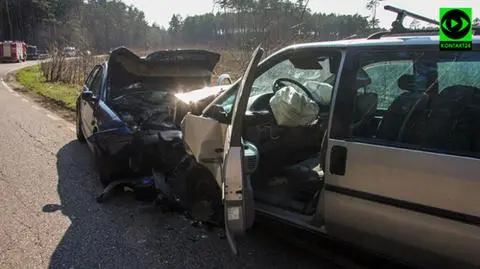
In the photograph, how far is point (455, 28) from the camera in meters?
2.76

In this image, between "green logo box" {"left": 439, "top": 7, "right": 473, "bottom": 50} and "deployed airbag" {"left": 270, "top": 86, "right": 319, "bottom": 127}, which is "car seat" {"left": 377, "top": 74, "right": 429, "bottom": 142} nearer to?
"green logo box" {"left": 439, "top": 7, "right": 473, "bottom": 50}

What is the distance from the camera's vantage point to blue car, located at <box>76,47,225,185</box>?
495 centimetres

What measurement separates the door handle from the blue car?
5.65 feet

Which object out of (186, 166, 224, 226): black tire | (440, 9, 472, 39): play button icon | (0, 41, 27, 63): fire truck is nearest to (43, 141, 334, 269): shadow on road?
(186, 166, 224, 226): black tire

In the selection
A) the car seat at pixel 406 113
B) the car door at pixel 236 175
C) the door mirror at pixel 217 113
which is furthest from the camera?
the door mirror at pixel 217 113

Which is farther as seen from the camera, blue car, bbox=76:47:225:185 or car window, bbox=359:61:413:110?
blue car, bbox=76:47:225:185

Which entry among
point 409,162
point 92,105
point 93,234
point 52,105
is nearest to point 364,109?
point 409,162

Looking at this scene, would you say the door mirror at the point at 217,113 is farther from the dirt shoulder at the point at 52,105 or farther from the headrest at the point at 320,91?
the dirt shoulder at the point at 52,105

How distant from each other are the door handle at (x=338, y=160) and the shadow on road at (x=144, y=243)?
95 centimetres

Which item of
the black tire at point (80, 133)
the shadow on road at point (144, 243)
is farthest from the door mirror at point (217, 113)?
the black tire at point (80, 133)

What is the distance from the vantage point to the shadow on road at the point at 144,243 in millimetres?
3531

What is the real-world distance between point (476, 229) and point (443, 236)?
19 cm

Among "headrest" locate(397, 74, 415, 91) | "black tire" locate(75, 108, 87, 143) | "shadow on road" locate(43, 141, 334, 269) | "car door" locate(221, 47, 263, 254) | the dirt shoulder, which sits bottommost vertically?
"shadow on road" locate(43, 141, 334, 269)

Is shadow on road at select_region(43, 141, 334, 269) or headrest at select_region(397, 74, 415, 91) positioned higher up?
headrest at select_region(397, 74, 415, 91)
